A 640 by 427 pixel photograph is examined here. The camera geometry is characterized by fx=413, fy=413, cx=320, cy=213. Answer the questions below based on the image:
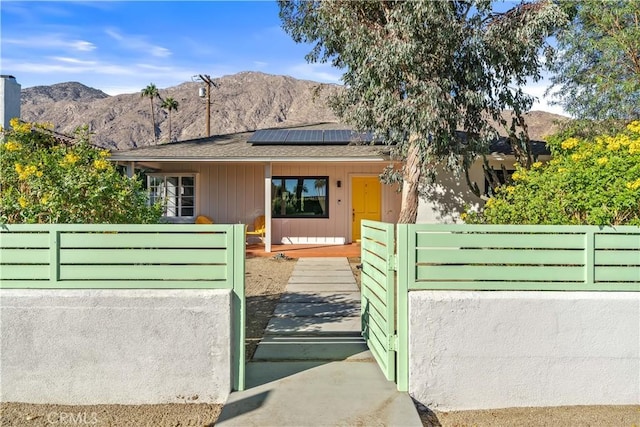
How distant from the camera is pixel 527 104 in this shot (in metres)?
8.94

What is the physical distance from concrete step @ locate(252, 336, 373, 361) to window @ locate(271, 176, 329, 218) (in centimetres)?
841

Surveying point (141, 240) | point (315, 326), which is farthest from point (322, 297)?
point (141, 240)

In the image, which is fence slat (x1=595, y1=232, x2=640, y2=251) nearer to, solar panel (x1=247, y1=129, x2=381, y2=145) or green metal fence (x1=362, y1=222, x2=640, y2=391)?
green metal fence (x1=362, y1=222, x2=640, y2=391)

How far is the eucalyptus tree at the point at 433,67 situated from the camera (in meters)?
7.92

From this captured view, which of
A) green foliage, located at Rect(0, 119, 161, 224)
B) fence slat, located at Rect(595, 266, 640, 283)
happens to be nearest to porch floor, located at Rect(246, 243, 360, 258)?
green foliage, located at Rect(0, 119, 161, 224)

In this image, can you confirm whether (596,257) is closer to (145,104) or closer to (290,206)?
(290,206)

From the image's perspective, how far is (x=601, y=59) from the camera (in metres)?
9.07

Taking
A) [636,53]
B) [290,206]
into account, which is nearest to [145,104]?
[290,206]

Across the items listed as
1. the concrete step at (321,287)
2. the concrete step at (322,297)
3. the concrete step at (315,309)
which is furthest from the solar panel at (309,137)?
the concrete step at (315,309)

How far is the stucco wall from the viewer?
3.26 metres

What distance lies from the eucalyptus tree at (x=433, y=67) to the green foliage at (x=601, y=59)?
1219 millimetres

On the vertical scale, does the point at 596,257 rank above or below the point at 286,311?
above

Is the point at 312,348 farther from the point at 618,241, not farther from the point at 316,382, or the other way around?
the point at 618,241

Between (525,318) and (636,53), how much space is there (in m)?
8.36
